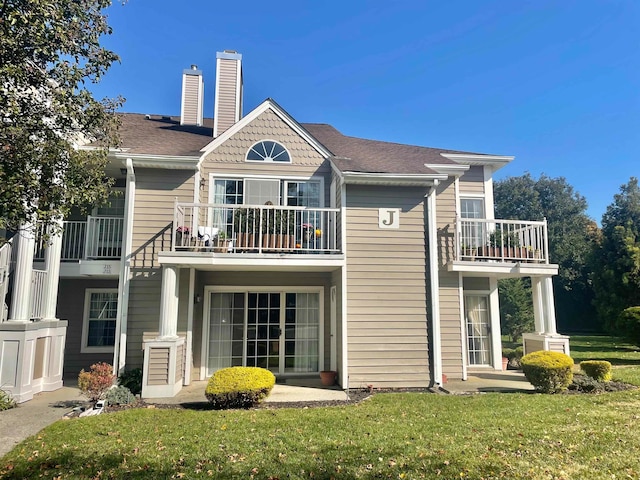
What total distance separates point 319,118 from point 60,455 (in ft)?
42.5

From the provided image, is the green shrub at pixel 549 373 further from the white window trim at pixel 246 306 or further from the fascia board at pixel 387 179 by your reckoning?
the white window trim at pixel 246 306

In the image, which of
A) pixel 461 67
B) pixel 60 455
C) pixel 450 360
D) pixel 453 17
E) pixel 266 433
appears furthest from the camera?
pixel 461 67

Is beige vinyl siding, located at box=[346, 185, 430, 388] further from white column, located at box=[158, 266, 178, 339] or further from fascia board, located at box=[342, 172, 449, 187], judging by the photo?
white column, located at box=[158, 266, 178, 339]

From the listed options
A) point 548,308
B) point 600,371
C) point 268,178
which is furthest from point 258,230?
point 600,371

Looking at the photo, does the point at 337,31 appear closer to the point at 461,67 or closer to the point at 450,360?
the point at 461,67

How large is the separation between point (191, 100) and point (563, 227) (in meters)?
40.4

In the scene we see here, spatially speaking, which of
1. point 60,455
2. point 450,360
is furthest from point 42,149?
point 450,360

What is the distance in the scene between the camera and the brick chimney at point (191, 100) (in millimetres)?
12891

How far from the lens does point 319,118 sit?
591 inches

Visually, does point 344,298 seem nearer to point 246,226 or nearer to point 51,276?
point 246,226

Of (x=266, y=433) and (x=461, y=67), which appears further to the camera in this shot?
(x=461, y=67)

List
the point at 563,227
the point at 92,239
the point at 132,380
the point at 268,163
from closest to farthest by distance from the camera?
the point at 132,380 < the point at 92,239 < the point at 268,163 < the point at 563,227

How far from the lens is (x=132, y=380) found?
27.6 feet

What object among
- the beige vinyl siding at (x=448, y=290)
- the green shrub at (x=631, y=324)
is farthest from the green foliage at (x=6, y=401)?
the green shrub at (x=631, y=324)
